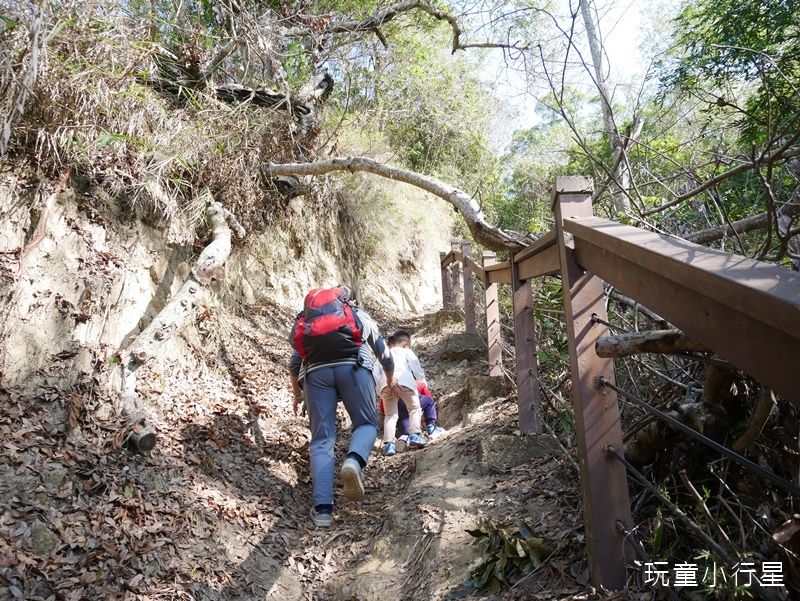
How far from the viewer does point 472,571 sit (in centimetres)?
262

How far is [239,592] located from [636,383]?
2.74 meters

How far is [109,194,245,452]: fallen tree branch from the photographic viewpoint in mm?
3875

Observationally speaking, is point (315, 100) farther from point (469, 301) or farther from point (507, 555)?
point (507, 555)

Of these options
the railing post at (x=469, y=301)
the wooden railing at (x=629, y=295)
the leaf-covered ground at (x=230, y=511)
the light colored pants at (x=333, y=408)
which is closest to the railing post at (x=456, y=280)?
the railing post at (x=469, y=301)

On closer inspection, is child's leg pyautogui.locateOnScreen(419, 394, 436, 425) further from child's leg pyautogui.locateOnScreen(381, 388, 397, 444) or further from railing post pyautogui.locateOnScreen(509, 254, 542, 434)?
railing post pyautogui.locateOnScreen(509, 254, 542, 434)

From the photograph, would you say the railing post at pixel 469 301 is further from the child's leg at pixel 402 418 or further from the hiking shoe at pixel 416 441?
the hiking shoe at pixel 416 441

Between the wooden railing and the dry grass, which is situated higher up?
the dry grass

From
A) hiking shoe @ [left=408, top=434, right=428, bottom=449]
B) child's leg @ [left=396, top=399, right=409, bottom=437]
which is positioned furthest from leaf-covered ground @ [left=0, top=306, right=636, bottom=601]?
child's leg @ [left=396, top=399, right=409, bottom=437]

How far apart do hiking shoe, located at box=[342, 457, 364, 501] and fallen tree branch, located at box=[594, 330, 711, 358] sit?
7.90 feet

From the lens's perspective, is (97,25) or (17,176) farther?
(97,25)

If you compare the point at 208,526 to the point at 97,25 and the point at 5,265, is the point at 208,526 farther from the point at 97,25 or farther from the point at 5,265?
the point at 97,25

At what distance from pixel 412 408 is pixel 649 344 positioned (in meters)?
3.93

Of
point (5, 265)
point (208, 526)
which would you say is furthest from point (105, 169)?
point (208, 526)

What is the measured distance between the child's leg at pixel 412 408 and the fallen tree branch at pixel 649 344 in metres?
3.66
